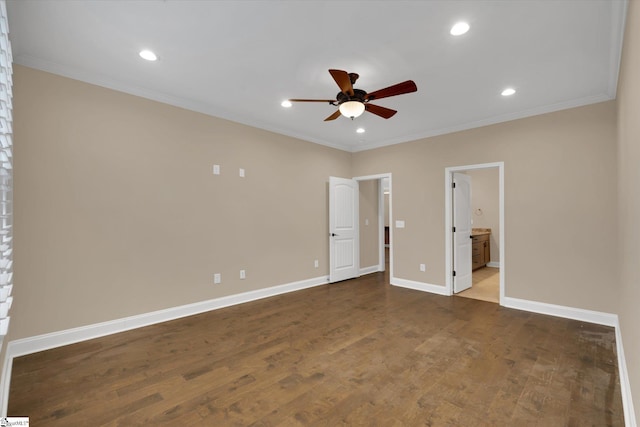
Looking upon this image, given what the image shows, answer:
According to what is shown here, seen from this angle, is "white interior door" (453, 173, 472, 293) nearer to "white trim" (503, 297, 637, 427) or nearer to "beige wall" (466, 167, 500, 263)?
"white trim" (503, 297, 637, 427)

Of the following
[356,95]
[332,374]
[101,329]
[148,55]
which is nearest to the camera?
[332,374]

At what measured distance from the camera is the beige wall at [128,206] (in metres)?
2.90

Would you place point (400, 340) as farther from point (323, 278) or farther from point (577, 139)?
point (577, 139)

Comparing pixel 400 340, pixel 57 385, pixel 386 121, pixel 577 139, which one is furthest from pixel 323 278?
pixel 577 139

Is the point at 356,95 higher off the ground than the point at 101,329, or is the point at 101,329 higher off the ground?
the point at 356,95

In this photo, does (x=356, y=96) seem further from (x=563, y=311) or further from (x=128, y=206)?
(x=563, y=311)

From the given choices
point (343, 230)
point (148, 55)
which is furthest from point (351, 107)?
point (343, 230)

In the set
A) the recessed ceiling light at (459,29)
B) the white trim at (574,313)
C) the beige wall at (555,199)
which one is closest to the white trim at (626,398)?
the white trim at (574,313)

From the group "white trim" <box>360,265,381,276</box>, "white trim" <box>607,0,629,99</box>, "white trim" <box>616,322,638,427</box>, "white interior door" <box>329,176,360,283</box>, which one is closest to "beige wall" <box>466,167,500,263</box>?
"white trim" <box>360,265,381,276</box>

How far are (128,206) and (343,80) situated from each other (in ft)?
9.16

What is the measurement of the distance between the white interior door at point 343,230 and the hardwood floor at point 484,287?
2.07m

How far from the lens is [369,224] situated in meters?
6.76

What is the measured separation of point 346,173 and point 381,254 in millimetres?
2163

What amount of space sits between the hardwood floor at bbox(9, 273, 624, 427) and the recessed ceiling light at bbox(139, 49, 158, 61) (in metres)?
2.84
